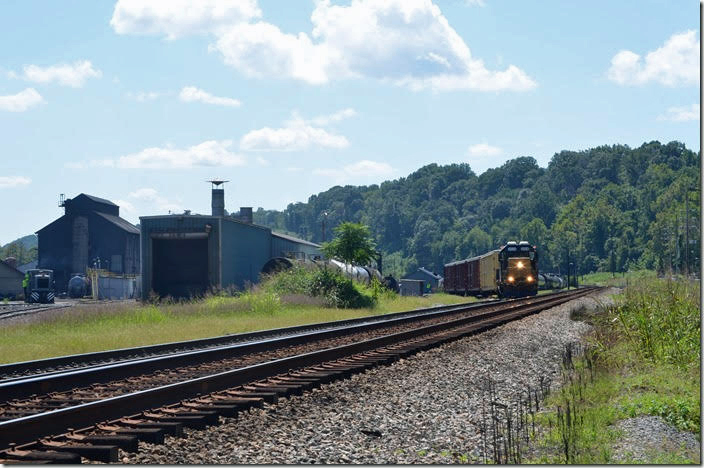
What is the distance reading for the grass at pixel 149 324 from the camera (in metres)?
18.2

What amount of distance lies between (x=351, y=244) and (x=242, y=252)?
576 cm

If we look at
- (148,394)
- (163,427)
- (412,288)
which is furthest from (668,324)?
(412,288)

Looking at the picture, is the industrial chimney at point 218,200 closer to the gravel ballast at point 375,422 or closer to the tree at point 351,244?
the tree at point 351,244

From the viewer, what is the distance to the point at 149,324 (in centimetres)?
2403

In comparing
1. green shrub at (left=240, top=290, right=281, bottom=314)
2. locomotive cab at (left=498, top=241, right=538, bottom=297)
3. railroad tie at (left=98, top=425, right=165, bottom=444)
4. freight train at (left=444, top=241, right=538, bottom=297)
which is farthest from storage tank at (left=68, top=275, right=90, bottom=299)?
railroad tie at (left=98, top=425, right=165, bottom=444)

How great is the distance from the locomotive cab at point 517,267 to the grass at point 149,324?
12.6m

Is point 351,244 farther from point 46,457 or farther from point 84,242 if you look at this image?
point 84,242

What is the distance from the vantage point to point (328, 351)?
1360 centimetres

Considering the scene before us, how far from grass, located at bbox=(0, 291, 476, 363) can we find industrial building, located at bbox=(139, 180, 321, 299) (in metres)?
5.20

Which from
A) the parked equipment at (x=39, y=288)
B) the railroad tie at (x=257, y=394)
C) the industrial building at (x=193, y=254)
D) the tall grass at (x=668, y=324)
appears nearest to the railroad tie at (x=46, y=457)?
the railroad tie at (x=257, y=394)

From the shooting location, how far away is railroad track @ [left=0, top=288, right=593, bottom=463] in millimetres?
6848

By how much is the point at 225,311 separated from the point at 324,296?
824 centimetres

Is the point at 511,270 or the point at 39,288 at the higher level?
the point at 511,270

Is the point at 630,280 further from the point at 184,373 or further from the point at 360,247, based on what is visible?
the point at 360,247
